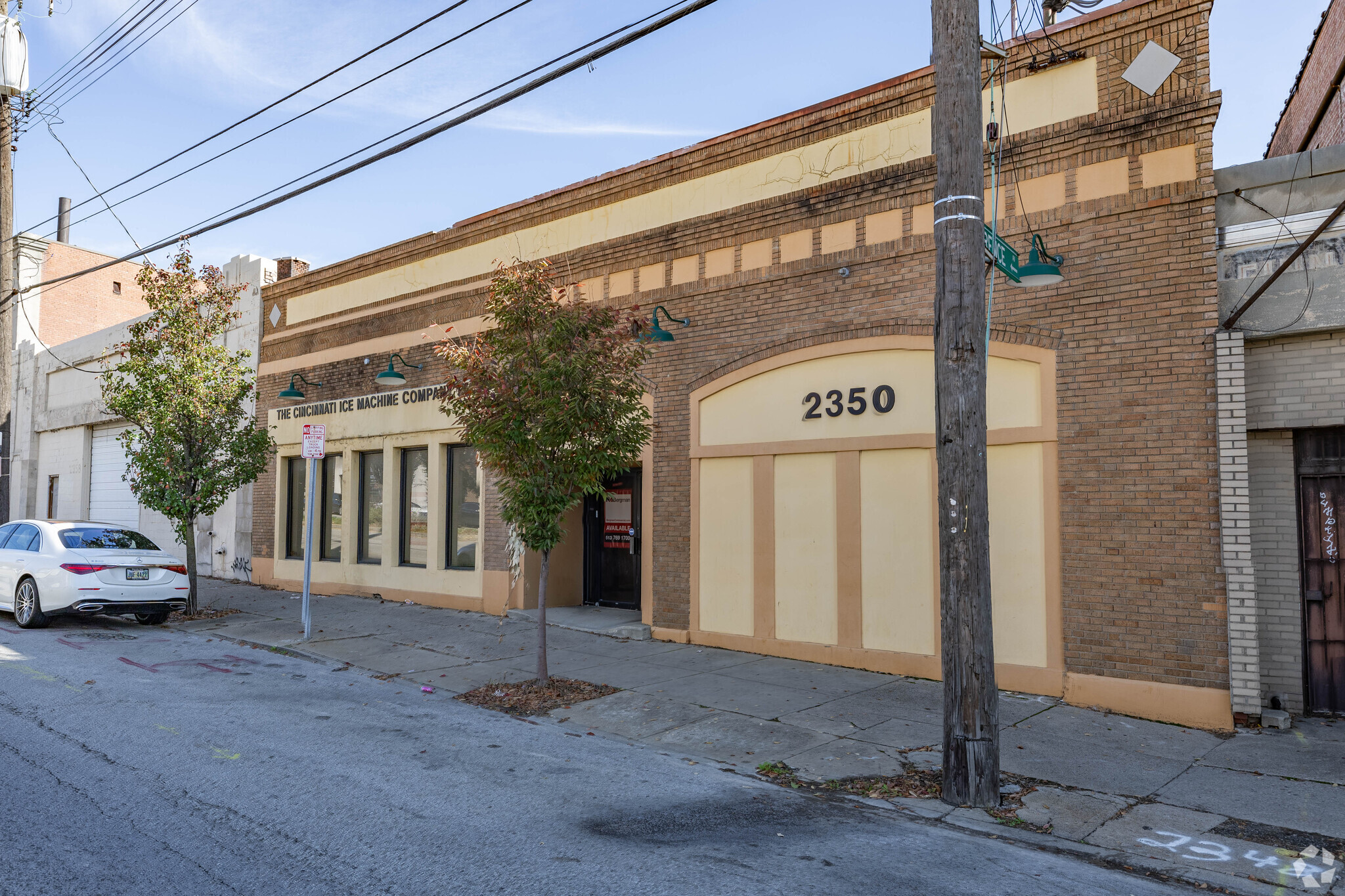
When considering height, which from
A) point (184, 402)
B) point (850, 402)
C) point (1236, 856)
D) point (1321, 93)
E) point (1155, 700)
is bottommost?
point (1236, 856)

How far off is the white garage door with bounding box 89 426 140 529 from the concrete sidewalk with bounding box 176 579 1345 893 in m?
13.5

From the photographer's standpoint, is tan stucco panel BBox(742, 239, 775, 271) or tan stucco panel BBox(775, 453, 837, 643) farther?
tan stucco panel BBox(742, 239, 775, 271)

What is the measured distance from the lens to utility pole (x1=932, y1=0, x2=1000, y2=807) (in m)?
5.85

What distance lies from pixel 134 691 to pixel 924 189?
30.9ft

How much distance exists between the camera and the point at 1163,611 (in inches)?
310

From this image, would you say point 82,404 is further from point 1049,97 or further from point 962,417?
point 962,417

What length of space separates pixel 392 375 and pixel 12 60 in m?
11.2

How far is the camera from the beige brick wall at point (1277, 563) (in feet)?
A: 26.1

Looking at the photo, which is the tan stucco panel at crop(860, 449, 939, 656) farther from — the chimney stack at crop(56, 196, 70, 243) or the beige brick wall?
the chimney stack at crop(56, 196, 70, 243)

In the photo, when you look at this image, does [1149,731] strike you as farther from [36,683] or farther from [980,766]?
[36,683]

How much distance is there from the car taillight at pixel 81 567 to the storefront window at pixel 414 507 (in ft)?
15.8

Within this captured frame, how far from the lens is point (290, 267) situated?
19.0m

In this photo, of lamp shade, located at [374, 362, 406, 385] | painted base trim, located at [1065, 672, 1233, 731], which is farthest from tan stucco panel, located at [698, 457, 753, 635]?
lamp shade, located at [374, 362, 406, 385]

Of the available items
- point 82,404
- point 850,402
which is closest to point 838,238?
point 850,402
